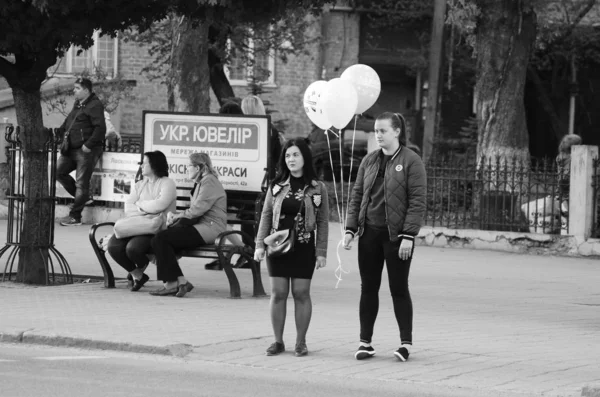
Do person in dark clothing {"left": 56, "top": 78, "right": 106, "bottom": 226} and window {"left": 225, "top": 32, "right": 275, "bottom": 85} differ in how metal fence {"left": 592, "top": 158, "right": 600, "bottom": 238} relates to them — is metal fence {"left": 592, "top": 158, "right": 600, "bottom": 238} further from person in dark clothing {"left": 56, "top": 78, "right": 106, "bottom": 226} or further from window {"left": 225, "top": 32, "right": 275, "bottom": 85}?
window {"left": 225, "top": 32, "right": 275, "bottom": 85}

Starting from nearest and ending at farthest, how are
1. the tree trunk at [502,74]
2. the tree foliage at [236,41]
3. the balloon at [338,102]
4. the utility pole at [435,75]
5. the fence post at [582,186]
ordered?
the balloon at [338,102] → the fence post at [582,186] → the tree trunk at [502,74] → the utility pole at [435,75] → the tree foliage at [236,41]

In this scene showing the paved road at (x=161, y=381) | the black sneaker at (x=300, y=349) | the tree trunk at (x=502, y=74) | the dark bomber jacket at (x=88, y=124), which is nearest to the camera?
the paved road at (x=161, y=381)

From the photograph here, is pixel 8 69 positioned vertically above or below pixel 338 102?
above

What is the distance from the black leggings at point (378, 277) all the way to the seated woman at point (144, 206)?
375 cm

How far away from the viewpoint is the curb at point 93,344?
900cm

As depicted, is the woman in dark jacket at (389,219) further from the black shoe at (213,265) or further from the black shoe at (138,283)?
the black shoe at (213,265)

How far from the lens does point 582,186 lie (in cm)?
1686

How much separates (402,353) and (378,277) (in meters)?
0.60

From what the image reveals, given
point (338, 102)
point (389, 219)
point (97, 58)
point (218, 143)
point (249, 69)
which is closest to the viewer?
point (389, 219)

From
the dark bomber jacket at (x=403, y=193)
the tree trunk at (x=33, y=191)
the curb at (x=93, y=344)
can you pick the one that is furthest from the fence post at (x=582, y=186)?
the curb at (x=93, y=344)

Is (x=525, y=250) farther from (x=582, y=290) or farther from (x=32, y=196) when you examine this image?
(x=32, y=196)

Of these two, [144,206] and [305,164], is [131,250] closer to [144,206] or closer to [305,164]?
[144,206]

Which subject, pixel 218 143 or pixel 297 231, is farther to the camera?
pixel 218 143

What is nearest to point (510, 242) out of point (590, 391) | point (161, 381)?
point (590, 391)
